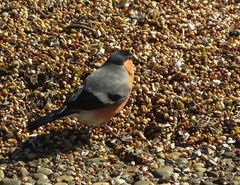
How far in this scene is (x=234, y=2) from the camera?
811cm

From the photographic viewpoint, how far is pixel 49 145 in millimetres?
6230

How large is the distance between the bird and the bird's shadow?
18cm

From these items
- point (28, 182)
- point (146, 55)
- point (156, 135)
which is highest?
point (146, 55)

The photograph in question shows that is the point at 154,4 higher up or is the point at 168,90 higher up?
the point at 154,4

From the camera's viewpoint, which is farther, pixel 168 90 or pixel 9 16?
pixel 9 16

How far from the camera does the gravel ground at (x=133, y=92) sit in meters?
6.06

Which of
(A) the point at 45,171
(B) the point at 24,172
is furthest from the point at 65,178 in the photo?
(B) the point at 24,172

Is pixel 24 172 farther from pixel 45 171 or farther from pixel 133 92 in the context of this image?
pixel 133 92

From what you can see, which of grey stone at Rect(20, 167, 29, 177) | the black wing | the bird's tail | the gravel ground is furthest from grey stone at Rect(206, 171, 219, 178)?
grey stone at Rect(20, 167, 29, 177)

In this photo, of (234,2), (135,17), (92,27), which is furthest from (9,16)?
(234,2)

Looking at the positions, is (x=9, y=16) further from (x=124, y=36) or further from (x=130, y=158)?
(x=130, y=158)

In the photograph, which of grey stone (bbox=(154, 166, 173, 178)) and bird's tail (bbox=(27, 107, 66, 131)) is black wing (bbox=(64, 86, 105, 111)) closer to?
bird's tail (bbox=(27, 107, 66, 131))

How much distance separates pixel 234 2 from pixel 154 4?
3.20ft

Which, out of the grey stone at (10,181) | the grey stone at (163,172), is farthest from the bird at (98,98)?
the grey stone at (163,172)
